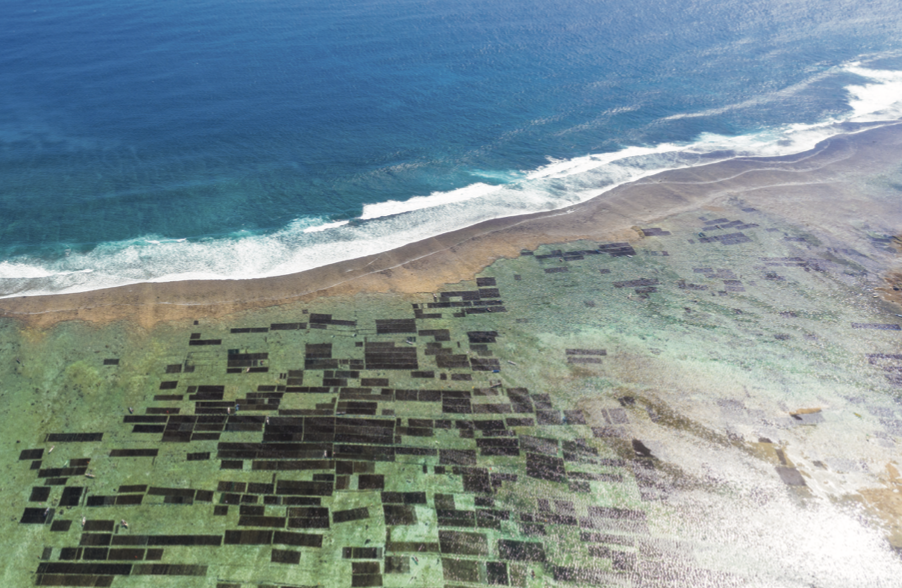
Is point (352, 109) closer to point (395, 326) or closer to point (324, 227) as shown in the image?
point (324, 227)

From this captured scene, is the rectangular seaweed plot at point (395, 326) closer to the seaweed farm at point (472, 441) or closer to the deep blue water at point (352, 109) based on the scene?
the seaweed farm at point (472, 441)

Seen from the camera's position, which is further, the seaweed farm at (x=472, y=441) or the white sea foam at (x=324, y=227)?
the white sea foam at (x=324, y=227)

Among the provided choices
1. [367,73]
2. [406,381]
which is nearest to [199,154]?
[367,73]

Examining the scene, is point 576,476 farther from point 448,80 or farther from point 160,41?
point 160,41

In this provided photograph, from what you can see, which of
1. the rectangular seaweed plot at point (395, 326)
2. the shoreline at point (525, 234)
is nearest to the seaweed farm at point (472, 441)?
the rectangular seaweed plot at point (395, 326)

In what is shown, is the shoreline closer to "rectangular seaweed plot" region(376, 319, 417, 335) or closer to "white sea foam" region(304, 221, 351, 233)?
"rectangular seaweed plot" region(376, 319, 417, 335)

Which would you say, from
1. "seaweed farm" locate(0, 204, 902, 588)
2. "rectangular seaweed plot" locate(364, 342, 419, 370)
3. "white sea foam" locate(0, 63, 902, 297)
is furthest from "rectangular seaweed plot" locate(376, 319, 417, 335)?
"white sea foam" locate(0, 63, 902, 297)

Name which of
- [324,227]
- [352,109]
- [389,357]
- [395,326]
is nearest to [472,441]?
[389,357]
